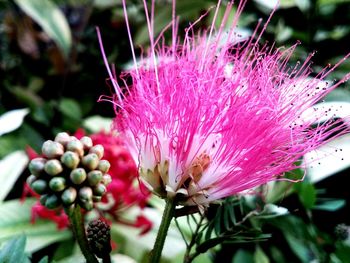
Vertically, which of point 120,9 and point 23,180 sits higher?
point 120,9

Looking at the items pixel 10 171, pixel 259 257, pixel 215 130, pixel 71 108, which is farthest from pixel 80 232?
pixel 71 108

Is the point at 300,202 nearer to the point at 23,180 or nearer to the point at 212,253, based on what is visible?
the point at 212,253

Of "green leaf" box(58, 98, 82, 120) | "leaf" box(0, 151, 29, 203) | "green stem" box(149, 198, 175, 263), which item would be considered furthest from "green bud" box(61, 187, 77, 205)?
"green leaf" box(58, 98, 82, 120)

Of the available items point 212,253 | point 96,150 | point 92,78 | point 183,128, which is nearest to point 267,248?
point 212,253

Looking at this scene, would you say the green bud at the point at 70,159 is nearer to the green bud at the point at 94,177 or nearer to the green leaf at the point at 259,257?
the green bud at the point at 94,177

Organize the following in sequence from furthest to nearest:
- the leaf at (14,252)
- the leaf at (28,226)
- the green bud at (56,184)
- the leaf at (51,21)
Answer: the leaf at (51,21) < the leaf at (28,226) < the leaf at (14,252) < the green bud at (56,184)

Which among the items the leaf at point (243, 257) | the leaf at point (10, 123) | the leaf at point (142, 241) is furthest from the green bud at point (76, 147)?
the leaf at point (243, 257)

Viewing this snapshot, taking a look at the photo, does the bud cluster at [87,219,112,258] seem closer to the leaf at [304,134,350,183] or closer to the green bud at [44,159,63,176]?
the green bud at [44,159,63,176]

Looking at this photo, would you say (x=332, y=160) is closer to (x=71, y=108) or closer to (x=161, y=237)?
(x=161, y=237)
